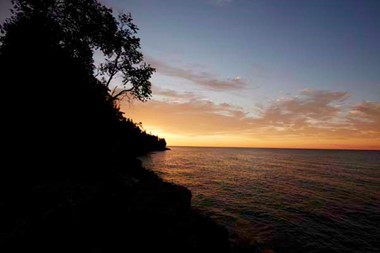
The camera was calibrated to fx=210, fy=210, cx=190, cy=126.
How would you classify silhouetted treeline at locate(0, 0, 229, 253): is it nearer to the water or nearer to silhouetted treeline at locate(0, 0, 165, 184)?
silhouetted treeline at locate(0, 0, 165, 184)

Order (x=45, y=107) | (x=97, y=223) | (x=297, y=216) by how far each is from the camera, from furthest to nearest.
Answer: (x=297, y=216) → (x=45, y=107) → (x=97, y=223)

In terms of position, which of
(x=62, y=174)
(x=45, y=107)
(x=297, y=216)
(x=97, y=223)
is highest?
(x=45, y=107)

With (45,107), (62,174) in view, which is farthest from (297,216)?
(45,107)

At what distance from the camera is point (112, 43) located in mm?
24188

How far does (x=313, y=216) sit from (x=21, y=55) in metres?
29.6

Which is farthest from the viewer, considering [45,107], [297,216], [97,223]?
[297,216]

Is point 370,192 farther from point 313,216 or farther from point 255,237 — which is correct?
point 255,237

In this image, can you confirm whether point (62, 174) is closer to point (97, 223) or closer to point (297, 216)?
point (97, 223)

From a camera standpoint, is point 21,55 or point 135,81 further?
point 135,81

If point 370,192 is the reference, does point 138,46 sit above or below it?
above

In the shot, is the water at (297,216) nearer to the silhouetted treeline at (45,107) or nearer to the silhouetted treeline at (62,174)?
the silhouetted treeline at (62,174)

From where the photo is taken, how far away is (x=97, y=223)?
35.6 feet

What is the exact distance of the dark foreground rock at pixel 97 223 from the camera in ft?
27.6

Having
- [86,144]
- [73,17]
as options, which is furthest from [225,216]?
[73,17]
